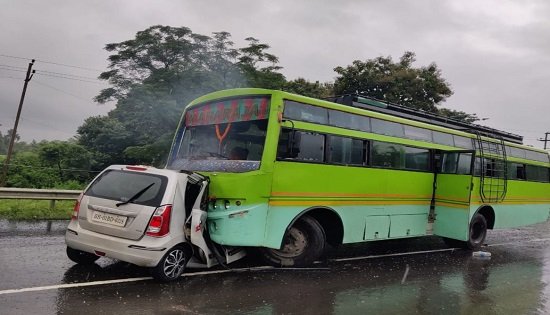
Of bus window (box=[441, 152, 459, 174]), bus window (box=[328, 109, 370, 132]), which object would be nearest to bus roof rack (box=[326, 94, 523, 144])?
bus window (box=[328, 109, 370, 132])

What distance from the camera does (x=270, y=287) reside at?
642 cm

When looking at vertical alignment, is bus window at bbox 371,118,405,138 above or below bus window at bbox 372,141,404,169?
above

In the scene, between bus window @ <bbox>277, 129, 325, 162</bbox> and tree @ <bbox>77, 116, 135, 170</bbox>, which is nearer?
bus window @ <bbox>277, 129, 325, 162</bbox>

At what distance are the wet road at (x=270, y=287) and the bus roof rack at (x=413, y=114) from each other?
3.39 m

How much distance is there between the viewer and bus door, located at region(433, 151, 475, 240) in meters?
10.6

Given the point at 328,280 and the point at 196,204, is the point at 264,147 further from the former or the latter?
the point at 328,280

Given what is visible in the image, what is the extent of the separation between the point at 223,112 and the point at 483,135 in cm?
819

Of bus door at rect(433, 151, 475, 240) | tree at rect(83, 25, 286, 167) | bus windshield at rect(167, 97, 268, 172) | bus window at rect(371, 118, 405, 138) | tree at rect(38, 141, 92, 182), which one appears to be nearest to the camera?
bus windshield at rect(167, 97, 268, 172)

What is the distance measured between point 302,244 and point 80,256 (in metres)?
3.61

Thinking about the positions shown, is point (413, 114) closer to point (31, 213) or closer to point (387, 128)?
point (387, 128)

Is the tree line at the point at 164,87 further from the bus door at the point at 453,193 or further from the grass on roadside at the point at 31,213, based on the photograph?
the bus door at the point at 453,193

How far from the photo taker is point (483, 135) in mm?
12492

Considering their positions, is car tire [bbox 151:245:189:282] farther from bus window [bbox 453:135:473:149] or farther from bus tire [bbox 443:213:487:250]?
bus window [bbox 453:135:473:149]

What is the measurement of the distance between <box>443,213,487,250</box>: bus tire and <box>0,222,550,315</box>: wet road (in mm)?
1826
